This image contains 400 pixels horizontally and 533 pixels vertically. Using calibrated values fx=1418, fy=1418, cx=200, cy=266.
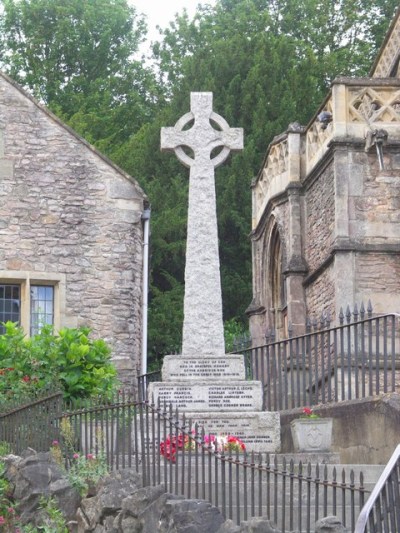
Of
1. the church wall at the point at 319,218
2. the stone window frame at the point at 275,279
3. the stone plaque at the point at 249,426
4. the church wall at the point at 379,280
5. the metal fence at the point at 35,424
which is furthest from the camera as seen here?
the stone window frame at the point at 275,279

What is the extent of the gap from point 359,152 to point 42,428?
12108 mm

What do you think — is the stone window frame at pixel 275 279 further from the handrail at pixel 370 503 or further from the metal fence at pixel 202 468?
the handrail at pixel 370 503

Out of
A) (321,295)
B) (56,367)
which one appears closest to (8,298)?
(56,367)

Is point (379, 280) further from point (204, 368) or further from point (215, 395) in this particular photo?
point (215, 395)

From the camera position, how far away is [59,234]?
2298cm

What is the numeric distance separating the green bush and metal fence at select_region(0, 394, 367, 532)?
202cm

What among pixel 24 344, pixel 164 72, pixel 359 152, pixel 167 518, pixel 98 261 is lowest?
pixel 167 518

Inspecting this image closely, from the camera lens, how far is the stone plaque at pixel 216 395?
642 inches

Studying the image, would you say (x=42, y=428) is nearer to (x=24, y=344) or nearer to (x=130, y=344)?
(x=24, y=344)

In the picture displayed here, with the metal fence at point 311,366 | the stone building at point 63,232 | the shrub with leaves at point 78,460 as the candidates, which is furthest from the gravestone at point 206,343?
the stone building at point 63,232

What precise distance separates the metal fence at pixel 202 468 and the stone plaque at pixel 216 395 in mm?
1010

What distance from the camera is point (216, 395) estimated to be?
53.6ft

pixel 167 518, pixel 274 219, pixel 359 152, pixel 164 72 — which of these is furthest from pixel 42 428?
pixel 164 72

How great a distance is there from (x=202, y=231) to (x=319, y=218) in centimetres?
1039
